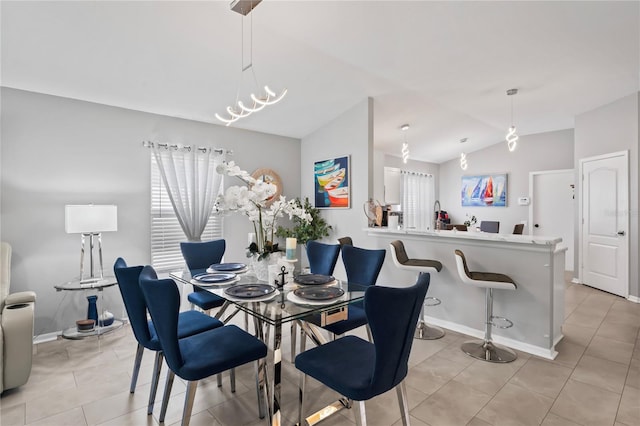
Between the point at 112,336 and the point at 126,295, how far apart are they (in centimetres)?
182

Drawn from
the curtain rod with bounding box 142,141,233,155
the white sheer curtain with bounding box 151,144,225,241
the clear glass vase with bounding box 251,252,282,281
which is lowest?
the clear glass vase with bounding box 251,252,282,281

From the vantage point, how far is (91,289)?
332 cm

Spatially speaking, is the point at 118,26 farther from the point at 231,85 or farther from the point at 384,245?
the point at 384,245

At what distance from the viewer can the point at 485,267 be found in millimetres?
3264

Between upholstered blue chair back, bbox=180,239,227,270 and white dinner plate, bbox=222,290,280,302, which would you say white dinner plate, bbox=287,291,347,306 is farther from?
upholstered blue chair back, bbox=180,239,227,270

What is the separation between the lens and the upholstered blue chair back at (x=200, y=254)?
3329 millimetres

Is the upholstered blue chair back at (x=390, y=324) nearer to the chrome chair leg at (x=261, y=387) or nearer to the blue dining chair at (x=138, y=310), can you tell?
the chrome chair leg at (x=261, y=387)

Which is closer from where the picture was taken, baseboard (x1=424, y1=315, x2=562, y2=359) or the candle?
the candle

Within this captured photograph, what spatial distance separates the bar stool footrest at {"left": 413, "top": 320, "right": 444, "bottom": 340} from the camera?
10.9 ft

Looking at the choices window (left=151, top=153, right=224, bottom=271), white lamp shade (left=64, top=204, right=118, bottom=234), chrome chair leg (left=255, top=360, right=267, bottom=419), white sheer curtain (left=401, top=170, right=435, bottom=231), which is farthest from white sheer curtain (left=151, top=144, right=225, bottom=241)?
white sheer curtain (left=401, top=170, right=435, bottom=231)

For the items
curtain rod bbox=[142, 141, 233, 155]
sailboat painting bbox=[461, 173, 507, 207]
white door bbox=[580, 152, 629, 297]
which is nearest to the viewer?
curtain rod bbox=[142, 141, 233, 155]

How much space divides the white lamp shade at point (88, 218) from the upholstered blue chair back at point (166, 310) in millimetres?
1971

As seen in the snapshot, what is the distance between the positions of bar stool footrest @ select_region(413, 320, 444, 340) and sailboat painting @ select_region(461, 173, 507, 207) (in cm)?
500

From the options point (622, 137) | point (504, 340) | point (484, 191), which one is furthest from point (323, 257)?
point (484, 191)
